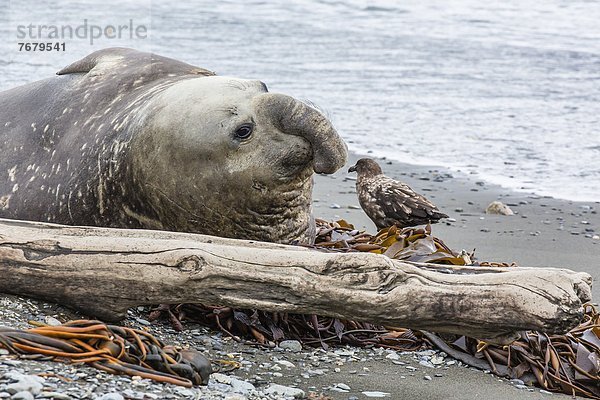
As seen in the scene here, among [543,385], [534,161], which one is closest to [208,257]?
[543,385]

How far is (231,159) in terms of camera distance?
4.31m

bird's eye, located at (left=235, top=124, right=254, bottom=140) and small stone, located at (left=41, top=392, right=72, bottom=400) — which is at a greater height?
bird's eye, located at (left=235, top=124, right=254, bottom=140)

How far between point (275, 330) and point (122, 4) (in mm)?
18145

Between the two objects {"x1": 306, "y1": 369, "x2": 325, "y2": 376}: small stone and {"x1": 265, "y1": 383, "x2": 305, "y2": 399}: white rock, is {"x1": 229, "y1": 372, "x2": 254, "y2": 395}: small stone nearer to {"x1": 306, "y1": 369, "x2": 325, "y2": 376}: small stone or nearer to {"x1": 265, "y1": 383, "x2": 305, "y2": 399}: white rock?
{"x1": 265, "y1": 383, "x2": 305, "y2": 399}: white rock

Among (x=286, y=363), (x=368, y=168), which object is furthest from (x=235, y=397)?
(x=368, y=168)

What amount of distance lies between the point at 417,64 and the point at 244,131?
32.1 feet

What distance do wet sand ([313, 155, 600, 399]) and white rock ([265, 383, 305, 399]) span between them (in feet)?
8.26

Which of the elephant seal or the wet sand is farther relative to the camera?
the wet sand

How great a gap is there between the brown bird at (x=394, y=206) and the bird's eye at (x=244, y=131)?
2204 millimetres

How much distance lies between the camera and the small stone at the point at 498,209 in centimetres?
727

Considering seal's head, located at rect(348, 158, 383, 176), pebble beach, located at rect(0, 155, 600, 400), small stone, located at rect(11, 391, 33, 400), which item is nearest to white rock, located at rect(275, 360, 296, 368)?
pebble beach, located at rect(0, 155, 600, 400)

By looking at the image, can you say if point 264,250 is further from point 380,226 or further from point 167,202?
point 380,226

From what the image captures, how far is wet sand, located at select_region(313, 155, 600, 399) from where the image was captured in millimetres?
6250

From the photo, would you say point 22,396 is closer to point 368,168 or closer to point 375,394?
point 375,394
